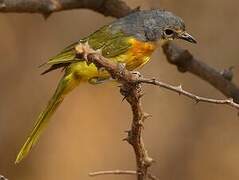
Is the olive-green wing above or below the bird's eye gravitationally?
below

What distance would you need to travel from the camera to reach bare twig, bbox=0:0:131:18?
12.4 ft

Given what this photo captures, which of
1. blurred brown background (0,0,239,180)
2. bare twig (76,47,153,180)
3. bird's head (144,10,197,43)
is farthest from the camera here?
blurred brown background (0,0,239,180)

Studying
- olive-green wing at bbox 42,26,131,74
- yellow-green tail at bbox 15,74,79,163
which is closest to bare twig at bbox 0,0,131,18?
olive-green wing at bbox 42,26,131,74

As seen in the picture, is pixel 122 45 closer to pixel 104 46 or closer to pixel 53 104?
pixel 104 46

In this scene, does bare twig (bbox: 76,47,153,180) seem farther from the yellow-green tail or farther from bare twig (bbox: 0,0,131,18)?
bare twig (bbox: 0,0,131,18)

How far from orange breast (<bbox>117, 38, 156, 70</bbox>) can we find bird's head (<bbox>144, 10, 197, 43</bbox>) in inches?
2.2

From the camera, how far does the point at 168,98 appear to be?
22.8 ft

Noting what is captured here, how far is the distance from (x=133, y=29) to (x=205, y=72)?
0.59 m

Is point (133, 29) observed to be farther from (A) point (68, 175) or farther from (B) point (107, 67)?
(A) point (68, 175)

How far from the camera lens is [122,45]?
374 cm

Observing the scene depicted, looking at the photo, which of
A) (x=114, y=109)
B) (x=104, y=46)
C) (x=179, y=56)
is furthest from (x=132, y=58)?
(x=114, y=109)

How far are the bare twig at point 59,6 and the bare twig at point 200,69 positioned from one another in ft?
1.13

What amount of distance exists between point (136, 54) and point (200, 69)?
0.57 m

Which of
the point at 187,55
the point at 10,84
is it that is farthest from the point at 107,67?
the point at 10,84
